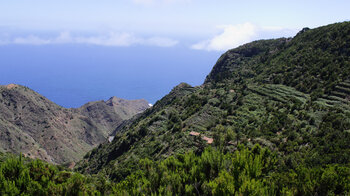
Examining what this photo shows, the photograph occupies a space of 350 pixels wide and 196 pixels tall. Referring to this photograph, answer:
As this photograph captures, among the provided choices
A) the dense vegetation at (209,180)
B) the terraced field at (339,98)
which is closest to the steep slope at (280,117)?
the terraced field at (339,98)

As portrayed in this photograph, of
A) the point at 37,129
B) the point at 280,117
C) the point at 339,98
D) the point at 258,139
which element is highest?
the point at 37,129

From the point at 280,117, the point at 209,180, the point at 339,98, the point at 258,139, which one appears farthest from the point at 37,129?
the point at 339,98

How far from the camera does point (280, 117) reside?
2000 inches

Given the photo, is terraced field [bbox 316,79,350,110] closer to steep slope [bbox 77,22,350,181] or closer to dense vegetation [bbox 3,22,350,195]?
steep slope [bbox 77,22,350,181]

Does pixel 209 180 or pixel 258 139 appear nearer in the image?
pixel 209 180

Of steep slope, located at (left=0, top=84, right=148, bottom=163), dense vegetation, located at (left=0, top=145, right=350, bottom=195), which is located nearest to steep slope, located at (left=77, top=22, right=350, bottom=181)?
dense vegetation, located at (left=0, top=145, right=350, bottom=195)

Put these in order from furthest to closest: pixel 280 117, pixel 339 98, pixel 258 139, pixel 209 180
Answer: pixel 339 98 → pixel 280 117 → pixel 258 139 → pixel 209 180

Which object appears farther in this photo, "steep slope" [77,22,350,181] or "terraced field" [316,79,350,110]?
"terraced field" [316,79,350,110]

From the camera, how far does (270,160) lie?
31219 mm

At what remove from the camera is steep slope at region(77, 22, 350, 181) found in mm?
40938

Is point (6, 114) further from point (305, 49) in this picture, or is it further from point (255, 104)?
point (305, 49)

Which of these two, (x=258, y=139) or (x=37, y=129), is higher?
(x=37, y=129)

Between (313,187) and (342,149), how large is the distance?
17018 mm

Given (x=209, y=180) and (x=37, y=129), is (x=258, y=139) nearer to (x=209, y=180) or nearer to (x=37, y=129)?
(x=209, y=180)
